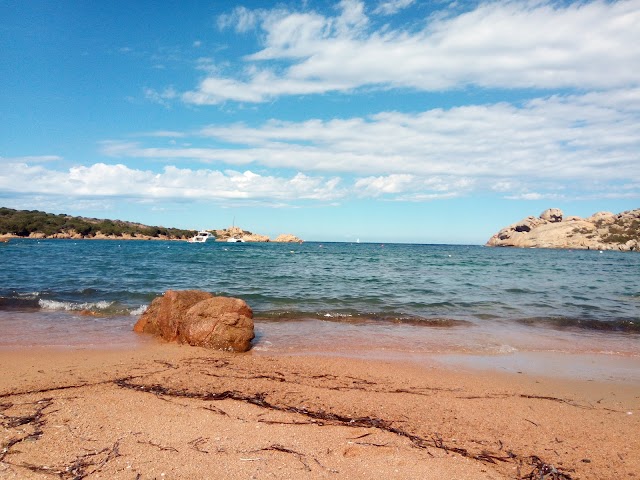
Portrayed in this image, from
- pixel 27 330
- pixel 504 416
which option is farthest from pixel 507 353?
pixel 27 330

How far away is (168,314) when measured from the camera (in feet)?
32.1

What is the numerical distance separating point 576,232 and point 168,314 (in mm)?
113911

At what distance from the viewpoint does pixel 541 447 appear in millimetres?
4539

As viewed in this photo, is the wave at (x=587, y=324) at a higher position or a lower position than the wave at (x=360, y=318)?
higher

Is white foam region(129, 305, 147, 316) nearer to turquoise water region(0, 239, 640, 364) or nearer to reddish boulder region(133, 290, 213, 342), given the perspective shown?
turquoise water region(0, 239, 640, 364)

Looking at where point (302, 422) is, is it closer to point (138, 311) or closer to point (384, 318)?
point (384, 318)

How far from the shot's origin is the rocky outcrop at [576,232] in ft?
303

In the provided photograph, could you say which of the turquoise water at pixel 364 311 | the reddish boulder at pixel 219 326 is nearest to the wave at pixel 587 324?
the turquoise water at pixel 364 311

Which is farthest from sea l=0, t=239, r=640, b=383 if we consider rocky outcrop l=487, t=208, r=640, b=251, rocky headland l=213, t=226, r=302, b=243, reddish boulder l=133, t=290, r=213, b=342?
rocky headland l=213, t=226, r=302, b=243

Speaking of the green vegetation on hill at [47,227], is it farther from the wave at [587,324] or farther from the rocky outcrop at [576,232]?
the rocky outcrop at [576,232]

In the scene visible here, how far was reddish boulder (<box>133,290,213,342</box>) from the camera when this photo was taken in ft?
31.2

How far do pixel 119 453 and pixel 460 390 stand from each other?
4.74 m

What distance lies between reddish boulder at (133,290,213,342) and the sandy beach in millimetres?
1925

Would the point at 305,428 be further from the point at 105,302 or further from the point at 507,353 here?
the point at 105,302
